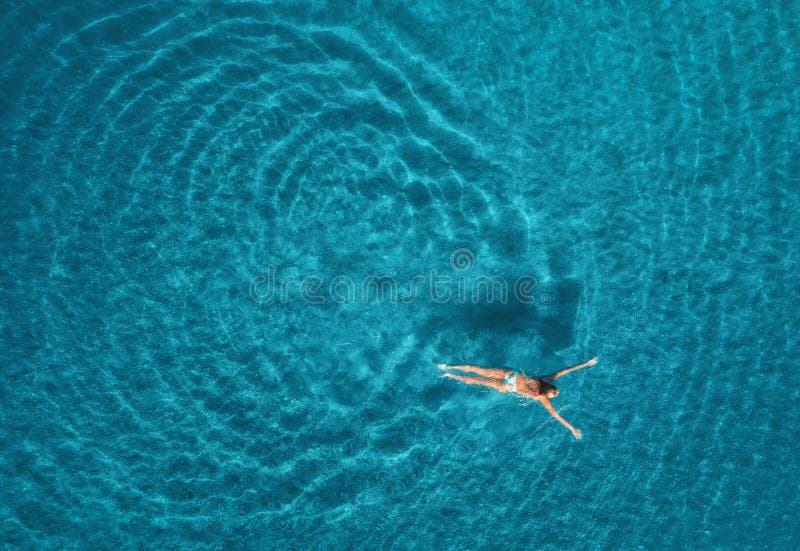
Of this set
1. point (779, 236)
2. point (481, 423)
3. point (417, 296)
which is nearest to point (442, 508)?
point (481, 423)

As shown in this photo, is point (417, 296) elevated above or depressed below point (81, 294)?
below

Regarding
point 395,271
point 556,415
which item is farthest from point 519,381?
point 395,271

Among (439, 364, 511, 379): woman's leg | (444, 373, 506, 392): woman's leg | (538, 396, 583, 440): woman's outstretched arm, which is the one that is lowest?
(538, 396, 583, 440): woman's outstretched arm

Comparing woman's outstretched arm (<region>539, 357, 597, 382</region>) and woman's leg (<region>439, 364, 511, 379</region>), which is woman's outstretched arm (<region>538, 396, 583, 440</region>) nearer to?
woman's outstretched arm (<region>539, 357, 597, 382</region>)

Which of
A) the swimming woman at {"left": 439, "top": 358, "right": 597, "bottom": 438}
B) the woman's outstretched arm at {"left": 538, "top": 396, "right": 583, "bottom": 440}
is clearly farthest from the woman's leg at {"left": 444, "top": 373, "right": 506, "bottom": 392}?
the woman's outstretched arm at {"left": 538, "top": 396, "right": 583, "bottom": 440}

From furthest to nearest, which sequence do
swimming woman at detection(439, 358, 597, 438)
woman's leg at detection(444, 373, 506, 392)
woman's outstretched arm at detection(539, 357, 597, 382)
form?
woman's leg at detection(444, 373, 506, 392), woman's outstretched arm at detection(539, 357, 597, 382), swimming woman at detection(439, 358, 597, 438)

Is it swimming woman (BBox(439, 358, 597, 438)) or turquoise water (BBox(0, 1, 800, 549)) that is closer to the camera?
swimming woman (BBox(439, 358, 597, 438))

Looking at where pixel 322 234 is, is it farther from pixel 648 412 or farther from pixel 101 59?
pixel 648 412

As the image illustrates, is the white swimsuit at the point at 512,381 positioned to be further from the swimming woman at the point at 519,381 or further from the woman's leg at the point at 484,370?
the woman's leg at the point at 484,370
